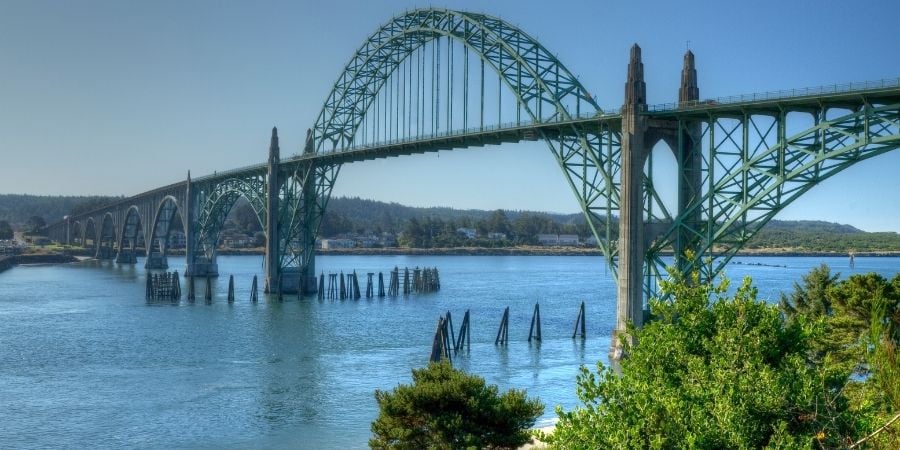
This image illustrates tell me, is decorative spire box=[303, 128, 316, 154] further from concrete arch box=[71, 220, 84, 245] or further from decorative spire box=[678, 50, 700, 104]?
concrete arch box=[71, 220, 84, 245]

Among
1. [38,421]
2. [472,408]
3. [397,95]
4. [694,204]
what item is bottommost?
[38,421]

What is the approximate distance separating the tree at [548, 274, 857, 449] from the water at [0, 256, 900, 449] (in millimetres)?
15092

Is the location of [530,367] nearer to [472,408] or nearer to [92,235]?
[472,408]

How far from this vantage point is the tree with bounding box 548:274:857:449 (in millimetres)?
10758

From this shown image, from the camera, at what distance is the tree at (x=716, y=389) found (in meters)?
10.8

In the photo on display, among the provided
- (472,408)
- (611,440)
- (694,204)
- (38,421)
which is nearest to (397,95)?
(694,204)

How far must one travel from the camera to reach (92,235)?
192375mm

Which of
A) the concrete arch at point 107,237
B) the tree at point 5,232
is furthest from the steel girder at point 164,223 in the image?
the tree at point 5,232

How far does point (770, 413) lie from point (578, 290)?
81.9 meters

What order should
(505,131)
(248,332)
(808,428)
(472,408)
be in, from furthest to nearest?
(248,332) → (505,131) → (472,408) → (808,428)

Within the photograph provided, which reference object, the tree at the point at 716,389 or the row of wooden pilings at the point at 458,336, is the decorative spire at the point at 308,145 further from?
the tree at the point at 716,389

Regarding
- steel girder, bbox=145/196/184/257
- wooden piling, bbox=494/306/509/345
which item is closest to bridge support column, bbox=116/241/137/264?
steel girder, bbox=145/196/184/257

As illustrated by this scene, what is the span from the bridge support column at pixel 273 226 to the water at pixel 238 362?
3.27 metres

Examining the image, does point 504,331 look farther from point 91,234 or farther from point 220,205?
point 91,234
